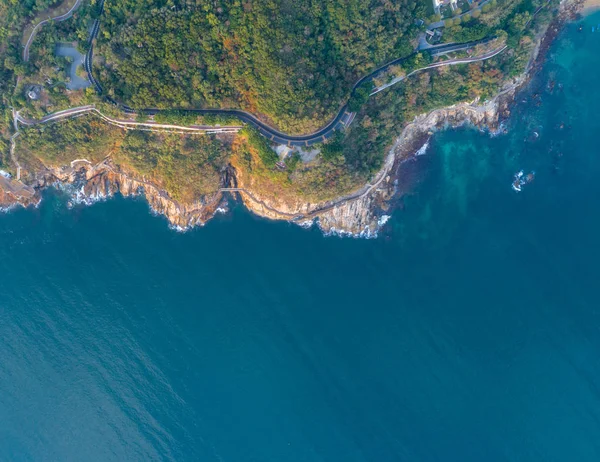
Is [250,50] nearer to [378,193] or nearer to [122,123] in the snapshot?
[122,123]

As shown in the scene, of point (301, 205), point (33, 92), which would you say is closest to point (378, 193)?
point (301, 205)

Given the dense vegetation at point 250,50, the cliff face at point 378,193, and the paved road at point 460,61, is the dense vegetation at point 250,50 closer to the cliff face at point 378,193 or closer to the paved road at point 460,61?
the paved road at point 460,61

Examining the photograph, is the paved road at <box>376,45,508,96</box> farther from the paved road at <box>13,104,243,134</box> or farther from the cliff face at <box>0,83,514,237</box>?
the paved road at <box>13,104,243,134</box>

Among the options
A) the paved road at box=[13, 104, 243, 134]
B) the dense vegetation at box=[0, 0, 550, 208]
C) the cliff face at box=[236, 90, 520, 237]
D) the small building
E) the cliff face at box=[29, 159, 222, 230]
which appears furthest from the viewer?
the cliff face at box=[29, 159, 222, 230]

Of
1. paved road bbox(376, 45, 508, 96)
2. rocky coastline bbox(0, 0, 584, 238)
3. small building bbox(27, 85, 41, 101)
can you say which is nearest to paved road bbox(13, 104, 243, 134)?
small building bbox(27, 85, 41, 101)

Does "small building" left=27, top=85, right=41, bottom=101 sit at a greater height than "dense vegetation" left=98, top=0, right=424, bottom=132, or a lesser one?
lesser

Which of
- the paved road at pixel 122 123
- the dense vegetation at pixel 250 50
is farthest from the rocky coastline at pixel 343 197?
the dense vegetation at pixel 250 50

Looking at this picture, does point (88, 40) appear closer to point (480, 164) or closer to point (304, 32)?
point (304, 32)
